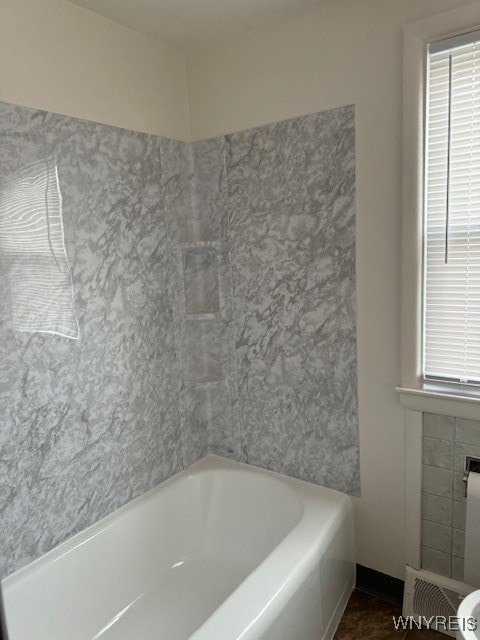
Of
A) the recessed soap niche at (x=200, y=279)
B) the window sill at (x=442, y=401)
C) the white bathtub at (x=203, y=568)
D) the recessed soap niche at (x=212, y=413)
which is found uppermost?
the recessed soap niche at (x=200, y=279)

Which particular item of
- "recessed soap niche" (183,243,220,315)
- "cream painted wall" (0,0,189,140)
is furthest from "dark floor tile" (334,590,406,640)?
"cream painted wall" (0,0,189,140)

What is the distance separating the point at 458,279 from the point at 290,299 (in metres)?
0.66

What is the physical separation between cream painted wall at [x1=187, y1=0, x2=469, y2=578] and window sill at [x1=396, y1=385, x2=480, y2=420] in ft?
0.23

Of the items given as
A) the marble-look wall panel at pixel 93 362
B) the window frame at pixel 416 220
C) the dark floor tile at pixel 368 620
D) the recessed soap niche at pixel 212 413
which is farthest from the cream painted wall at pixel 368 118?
the recessed soap niche at pixel 212 413

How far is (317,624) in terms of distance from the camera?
1616mm

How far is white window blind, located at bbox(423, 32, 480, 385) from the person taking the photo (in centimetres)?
149

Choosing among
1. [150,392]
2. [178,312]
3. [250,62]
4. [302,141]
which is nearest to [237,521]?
[150,392]

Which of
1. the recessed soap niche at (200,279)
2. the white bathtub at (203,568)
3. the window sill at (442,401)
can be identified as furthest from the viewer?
the recessed soap niche at (200,279)

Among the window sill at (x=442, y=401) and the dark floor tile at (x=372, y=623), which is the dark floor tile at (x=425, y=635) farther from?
the window sill at (x=442, y=401)

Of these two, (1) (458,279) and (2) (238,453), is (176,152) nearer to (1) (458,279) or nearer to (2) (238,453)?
(1) (458,279)

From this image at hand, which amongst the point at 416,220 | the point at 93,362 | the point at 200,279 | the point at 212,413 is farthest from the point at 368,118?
the point at 212,413

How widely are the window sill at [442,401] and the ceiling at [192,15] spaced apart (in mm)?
1511

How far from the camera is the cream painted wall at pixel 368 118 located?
1.63 m

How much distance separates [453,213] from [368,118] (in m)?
0.47
